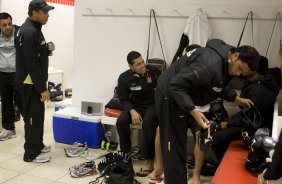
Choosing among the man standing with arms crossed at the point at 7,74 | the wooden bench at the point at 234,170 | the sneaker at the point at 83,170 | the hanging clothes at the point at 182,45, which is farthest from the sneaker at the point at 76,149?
the wooden bench at the point at 234,170

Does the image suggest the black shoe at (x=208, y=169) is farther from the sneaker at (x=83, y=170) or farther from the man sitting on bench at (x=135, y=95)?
the sneaker at (x=83, y=170)

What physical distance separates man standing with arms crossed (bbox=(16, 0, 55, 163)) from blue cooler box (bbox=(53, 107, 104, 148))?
0.58 m

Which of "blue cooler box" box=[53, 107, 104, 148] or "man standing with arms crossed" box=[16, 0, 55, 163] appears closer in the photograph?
"man standing with arms crossed" box=[16, 0, 55, 163]

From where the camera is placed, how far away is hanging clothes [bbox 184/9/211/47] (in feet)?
11.2

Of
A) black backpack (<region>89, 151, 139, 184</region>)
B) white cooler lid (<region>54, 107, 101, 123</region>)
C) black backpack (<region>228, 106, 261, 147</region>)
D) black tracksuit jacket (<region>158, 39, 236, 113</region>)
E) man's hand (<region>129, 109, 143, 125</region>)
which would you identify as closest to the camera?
black tracksuit jacket (<region>158, 39, 236, 113</region>)

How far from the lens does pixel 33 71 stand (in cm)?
305

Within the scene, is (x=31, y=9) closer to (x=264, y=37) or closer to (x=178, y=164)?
(x=178, y=164)

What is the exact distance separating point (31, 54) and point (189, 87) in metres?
1.62

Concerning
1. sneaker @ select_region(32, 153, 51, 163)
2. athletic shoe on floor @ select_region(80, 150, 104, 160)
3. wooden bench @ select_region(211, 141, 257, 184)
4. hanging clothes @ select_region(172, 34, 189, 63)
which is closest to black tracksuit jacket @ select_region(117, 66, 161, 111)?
hanging clothes @ select_region(172, 34, 189, 63)

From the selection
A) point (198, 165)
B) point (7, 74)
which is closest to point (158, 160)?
point (198, 165)

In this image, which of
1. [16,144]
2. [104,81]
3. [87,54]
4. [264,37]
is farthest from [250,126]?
[16,144]

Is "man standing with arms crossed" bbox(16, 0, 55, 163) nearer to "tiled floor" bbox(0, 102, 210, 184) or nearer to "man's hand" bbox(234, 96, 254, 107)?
"tiled floor" bbox(0, 102, 210, 184)

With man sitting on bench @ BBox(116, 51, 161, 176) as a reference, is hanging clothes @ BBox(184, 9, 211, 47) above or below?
above

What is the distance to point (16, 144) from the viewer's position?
3.83 metres
